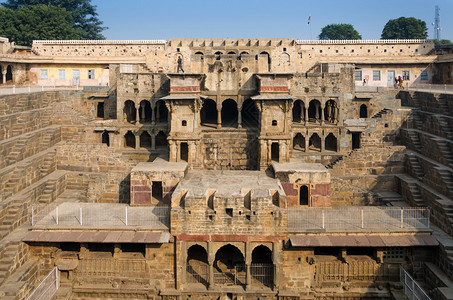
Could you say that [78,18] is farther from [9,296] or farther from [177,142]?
[9,296]

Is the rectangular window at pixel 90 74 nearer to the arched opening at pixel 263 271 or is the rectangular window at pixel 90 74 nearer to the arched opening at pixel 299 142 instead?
the arched opening at pixel 299 142

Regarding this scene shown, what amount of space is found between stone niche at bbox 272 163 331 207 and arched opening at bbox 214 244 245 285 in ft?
13.0

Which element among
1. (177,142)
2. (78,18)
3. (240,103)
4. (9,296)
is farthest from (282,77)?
(78,18)

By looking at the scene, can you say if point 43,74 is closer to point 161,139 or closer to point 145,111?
point 145,111

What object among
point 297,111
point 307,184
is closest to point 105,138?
point 297,111

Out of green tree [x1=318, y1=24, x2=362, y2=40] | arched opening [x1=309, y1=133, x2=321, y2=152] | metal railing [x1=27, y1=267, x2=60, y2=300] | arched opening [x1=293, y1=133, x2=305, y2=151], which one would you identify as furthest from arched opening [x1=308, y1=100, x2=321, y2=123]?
green tree [x1=318, y1=24, x2=362, y2=40]

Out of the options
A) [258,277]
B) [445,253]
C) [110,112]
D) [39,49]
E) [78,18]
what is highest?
[78,18]

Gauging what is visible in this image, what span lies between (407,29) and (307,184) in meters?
55.9

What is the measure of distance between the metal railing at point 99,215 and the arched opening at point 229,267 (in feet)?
10.2

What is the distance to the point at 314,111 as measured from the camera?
3528 centimetres

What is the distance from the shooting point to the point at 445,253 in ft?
63.5

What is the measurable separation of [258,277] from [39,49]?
36.6 meters

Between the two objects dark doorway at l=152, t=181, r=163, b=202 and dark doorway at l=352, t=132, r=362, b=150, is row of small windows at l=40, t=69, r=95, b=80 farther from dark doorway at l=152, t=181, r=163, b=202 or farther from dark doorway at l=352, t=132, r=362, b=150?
dark doorway at l=352, t=132, r=362, b=150

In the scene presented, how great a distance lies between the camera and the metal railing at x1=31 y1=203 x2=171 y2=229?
21297 millimetres
